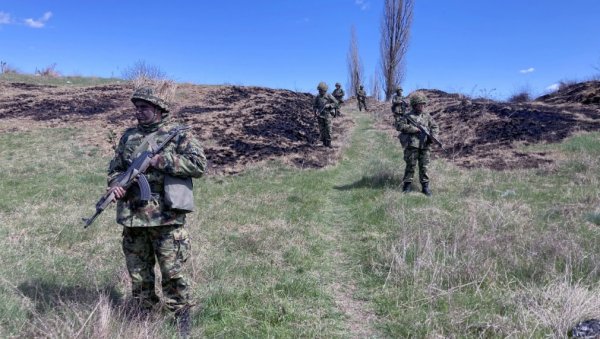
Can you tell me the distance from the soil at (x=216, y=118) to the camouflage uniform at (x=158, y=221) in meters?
7.50

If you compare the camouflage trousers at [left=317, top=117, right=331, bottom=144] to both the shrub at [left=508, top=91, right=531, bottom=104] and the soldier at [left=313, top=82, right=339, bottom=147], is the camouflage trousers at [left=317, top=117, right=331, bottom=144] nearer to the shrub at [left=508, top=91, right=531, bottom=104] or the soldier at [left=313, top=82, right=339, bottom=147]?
the soldier at [left=313, top=82, right=339, bottom=147]

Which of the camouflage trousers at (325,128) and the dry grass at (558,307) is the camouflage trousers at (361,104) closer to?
the camouflage trousers at (325,128)

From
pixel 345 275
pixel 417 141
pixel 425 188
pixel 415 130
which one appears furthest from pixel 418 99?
pixel 345 275

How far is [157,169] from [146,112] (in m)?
0.48

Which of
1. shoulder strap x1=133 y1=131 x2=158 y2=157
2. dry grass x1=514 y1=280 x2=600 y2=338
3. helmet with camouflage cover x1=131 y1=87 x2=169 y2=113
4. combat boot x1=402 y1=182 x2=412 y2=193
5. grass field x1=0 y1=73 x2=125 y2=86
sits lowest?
dry grass x1=514 y1=280 x2=600 y2=338

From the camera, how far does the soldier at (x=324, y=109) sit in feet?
46.2

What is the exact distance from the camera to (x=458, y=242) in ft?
17.1

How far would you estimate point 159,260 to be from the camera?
144 inches

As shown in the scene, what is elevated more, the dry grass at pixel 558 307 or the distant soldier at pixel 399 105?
the distant soldier at pixel 399 105

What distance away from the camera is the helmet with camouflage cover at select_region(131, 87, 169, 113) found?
358 cm

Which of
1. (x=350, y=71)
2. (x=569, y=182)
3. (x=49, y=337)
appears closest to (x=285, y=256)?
(x=49, y=337)

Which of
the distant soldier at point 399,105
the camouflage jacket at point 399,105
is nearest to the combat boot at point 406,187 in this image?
the distant soldier at point 399,105

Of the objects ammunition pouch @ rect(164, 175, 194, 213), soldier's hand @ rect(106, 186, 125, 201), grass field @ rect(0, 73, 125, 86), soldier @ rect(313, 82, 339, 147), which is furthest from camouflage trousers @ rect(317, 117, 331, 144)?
grass field @ rect(0, 73, 125, 86)

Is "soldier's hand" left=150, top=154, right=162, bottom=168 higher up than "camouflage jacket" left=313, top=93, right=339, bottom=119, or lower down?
lower down
